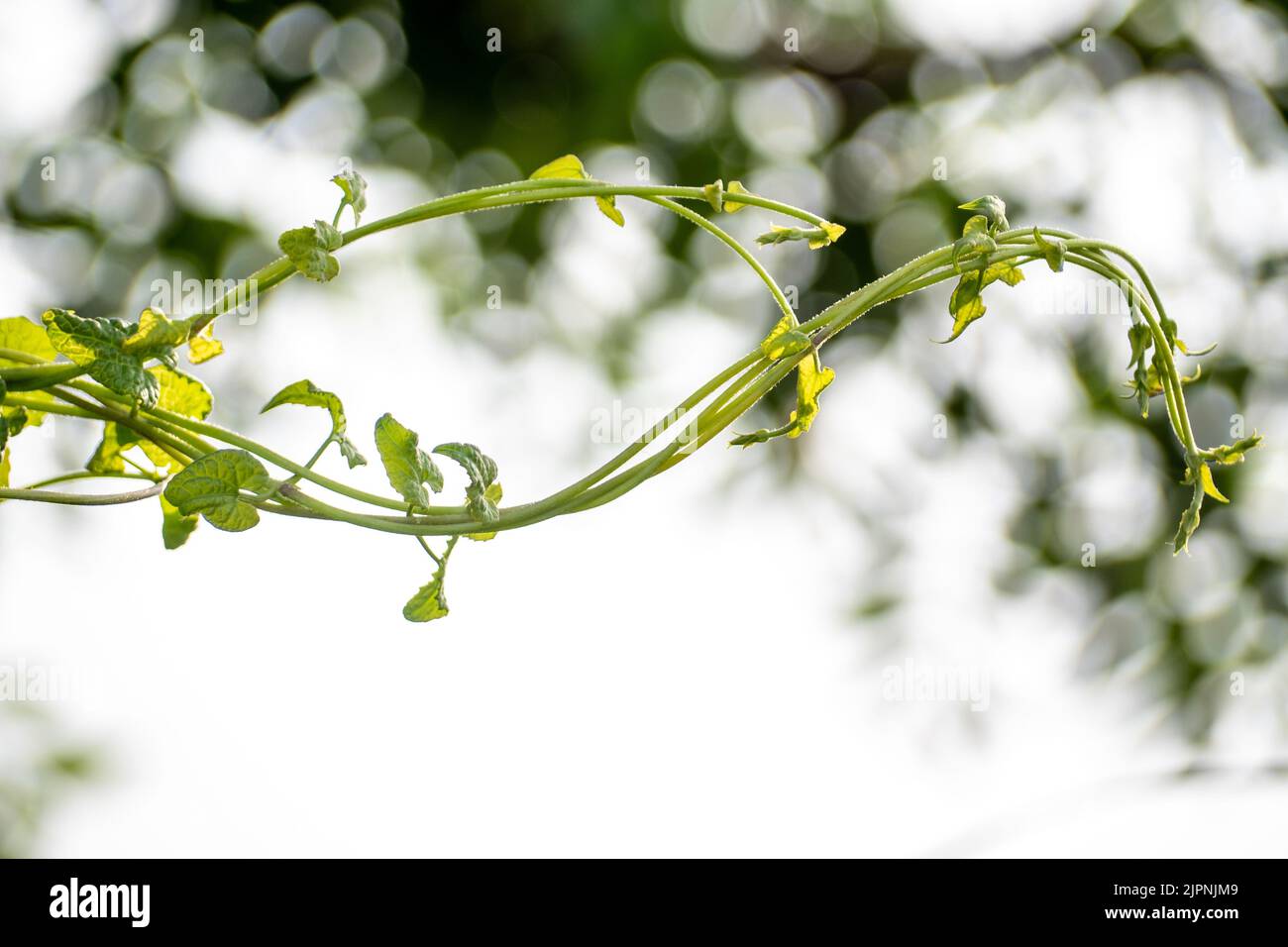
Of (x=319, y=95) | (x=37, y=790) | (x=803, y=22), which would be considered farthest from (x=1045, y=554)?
(x=37, y=790)

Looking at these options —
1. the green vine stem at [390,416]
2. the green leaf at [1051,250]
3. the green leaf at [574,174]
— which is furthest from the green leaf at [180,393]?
the green leaf at [1051,250]

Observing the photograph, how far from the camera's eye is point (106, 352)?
26 centimetres

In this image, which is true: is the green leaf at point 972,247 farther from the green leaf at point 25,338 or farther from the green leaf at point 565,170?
the green leaf at point 25,338

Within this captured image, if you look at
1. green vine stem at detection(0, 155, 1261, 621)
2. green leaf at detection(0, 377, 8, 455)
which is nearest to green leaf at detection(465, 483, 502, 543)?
green vine stem at detection(0, 155, 1261, 621)

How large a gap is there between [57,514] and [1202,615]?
6.31ft

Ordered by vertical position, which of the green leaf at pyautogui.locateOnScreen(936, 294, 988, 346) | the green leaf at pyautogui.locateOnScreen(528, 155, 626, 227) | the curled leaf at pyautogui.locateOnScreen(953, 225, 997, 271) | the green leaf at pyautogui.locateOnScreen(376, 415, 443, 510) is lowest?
the green leaf at pyautogui.locateOnScreen(376, 415, 443, 510)

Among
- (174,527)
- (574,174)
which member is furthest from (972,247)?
(174,527)

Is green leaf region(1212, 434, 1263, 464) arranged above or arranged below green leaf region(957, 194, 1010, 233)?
below

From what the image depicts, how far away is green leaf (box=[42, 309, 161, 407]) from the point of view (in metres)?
0.25

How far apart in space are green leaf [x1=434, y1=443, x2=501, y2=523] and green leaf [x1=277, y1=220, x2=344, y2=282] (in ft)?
0.15

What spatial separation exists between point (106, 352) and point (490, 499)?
0.09m

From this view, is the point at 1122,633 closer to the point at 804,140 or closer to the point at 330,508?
the point at 804,140

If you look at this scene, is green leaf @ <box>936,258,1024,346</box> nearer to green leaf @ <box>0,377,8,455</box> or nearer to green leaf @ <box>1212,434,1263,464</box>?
green leaf @ <box>1212,434,1263,464</box>

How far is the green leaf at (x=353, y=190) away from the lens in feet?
0.89
